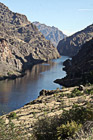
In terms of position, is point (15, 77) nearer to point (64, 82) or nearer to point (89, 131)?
point (64, 82)

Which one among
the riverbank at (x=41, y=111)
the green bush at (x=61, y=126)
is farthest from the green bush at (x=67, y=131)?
the riverbank at (x=41, y=111)

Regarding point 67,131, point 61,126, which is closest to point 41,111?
point 61,126

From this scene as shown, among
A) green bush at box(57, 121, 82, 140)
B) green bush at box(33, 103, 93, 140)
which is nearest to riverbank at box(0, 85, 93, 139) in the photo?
green bush at box(33, 103, 93, 140)

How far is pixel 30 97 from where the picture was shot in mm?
82250

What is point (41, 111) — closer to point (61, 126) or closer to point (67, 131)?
point (61, 126)

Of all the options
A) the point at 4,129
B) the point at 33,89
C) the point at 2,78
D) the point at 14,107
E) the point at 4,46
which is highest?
the point at 4,46

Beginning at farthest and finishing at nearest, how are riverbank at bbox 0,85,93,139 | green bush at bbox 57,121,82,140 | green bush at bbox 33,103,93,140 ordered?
riverbank at bbox 0,85,93,139
green bush at bbox 33,103,93,140
green bush at bbox 57,121,82,140

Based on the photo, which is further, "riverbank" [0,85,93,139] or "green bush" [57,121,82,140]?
"riverbank" [0,85,93,139]

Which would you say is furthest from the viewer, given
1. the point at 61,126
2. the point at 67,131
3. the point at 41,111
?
the point at 41,111

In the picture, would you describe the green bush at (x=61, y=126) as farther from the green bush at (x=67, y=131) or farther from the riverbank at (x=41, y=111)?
the riverbank at (x=41, y=111)

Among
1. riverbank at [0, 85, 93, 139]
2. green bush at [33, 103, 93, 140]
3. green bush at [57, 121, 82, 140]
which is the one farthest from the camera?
riverbank at [0, 85, 93, 139]

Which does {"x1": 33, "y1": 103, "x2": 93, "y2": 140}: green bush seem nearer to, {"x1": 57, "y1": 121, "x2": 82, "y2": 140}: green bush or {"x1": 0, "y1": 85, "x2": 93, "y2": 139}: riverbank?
{"x1": 57, "y1": 121, "x2": 82, "y2": 140}: green bush

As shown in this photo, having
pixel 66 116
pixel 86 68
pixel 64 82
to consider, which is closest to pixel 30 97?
pixel 64 82

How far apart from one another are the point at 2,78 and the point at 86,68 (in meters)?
57.9
